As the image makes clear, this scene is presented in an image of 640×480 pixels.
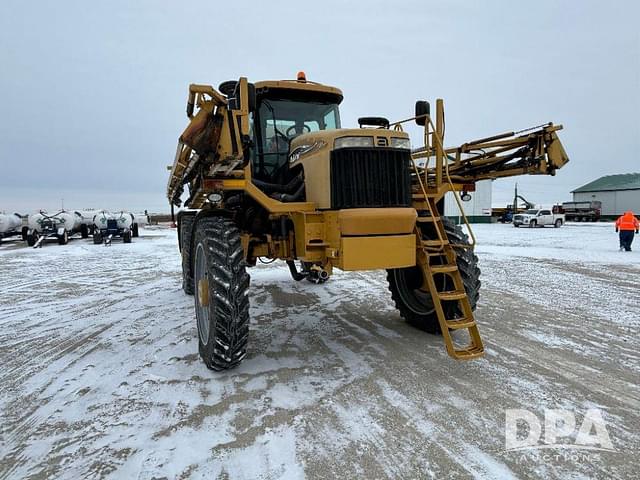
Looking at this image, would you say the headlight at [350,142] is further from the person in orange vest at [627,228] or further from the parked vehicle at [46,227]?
→ the parked vehicle at [46,227]

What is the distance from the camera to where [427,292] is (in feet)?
16.6

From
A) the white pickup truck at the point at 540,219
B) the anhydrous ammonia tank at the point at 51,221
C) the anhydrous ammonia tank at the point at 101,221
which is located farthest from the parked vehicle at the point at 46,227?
the white pickup truck at the point at 540,219

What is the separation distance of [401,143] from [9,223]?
23826 millimetres

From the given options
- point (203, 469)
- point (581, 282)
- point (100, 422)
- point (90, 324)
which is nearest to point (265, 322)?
point (90, 324)

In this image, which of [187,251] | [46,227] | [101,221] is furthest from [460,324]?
[101,221]

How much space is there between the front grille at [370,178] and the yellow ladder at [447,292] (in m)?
0.50

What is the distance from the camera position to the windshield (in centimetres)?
492

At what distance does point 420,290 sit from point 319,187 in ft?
6.76

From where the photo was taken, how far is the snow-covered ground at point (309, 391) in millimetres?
2547

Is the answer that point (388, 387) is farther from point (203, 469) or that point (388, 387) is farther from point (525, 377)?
point (203, 469)

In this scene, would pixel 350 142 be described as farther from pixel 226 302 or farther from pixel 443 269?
pixel 226 302

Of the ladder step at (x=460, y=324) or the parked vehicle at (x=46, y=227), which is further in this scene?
the parked vehicle at (x=46, y=227)

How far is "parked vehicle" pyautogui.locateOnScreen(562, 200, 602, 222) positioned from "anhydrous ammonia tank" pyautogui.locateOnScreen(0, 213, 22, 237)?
4833 centimetres

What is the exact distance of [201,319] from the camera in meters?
4.46
